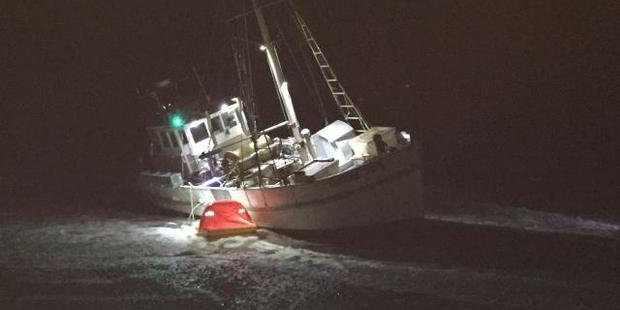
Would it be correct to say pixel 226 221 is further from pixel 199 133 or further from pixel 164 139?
pixel 164 139

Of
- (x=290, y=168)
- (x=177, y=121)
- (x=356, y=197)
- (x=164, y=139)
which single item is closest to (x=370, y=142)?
(x=356, y=197)

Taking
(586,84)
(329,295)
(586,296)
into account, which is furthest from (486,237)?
(586,84)

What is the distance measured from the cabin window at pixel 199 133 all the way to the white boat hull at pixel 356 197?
484cm

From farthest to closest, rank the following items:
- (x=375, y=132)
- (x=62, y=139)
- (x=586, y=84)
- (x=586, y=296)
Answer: (x=62, y=139) < (x=586, y=84) < (x=375, y=132) < (x=586, y=296)

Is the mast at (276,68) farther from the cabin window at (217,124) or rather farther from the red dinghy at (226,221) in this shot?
the cabin window at (217,124)

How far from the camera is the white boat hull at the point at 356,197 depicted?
48.6ft

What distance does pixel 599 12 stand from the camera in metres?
37.0

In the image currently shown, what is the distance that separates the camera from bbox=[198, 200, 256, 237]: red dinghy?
651 inches

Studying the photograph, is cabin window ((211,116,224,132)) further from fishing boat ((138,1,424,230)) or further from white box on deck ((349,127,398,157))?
white box on deck ((349,127,398,157))

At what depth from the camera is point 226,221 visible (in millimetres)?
16547

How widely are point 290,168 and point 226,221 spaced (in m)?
2.67

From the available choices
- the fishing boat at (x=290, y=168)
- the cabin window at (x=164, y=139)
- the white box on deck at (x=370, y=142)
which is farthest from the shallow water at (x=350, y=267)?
the cabin window at (x=164, y=139)

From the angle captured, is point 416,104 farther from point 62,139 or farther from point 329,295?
point 62,139

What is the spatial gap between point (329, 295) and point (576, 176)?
1152 centimetres
